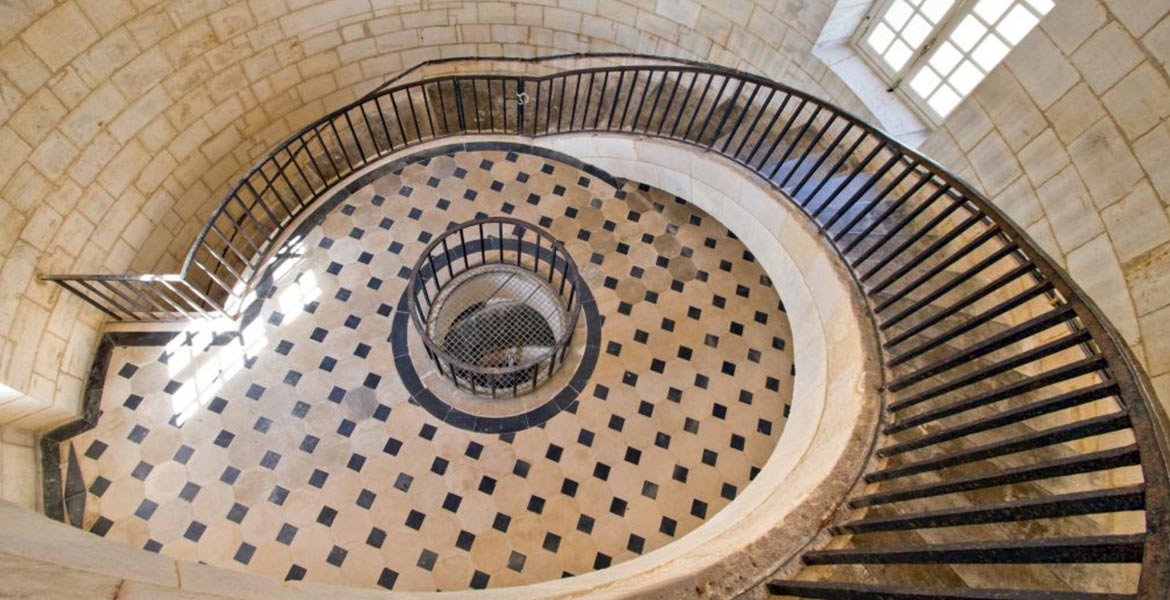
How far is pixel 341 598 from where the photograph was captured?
3.10 metres

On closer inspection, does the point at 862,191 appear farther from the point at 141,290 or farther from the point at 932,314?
the point at 141,290

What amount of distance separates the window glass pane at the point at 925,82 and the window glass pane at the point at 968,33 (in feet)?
0.94

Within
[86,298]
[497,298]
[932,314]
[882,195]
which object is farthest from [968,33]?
[86,298]

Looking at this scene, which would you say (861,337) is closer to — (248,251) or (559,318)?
(559,318)

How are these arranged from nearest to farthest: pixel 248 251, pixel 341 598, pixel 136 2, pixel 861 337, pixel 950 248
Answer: pixel 341 598 < pixel 861 337 < pixel 950 248 < pixel 136 2 < pixel 248 251

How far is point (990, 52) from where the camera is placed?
4.32m

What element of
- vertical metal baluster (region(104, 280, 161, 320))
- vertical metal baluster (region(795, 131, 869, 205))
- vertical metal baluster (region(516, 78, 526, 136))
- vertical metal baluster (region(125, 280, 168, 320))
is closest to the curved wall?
vertical metal baluster (region(795, 131, 869, 205))

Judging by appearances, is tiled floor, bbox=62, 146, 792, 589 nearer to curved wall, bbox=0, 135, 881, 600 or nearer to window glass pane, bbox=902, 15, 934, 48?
curved wall, bbox=0, 135, 881, 600

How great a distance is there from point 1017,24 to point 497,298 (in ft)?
16.2

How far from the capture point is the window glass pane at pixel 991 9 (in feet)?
13.8

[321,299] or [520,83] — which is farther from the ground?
[520,83]

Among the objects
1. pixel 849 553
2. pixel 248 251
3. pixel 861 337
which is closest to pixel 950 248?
pixel 861 337

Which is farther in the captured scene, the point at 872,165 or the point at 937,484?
the point at 872,165

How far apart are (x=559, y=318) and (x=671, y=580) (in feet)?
10.9
